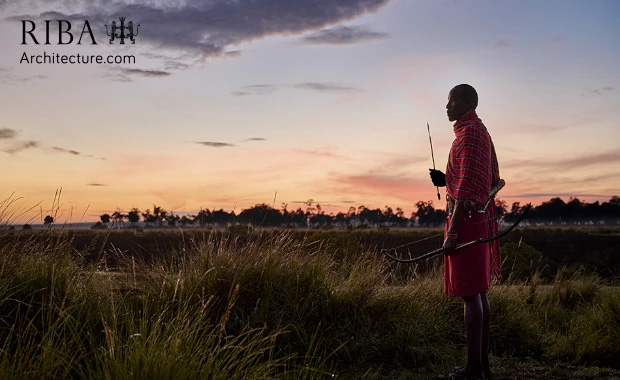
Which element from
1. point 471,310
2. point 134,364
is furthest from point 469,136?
point 134,364

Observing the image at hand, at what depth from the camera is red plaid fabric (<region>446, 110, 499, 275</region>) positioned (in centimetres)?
528

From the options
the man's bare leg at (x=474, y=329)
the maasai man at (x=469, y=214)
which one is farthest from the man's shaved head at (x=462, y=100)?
the man's bare leg at (x=474, y=329)

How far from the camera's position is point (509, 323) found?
7559 millimetres

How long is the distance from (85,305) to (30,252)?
1254 millimetres

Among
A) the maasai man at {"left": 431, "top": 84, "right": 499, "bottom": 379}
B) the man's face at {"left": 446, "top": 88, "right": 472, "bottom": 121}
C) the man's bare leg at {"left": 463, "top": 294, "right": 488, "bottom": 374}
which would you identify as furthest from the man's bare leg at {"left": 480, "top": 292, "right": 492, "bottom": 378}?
the man's face at {"left": 446, "top": 88, "right": 472, "bottom": 121}

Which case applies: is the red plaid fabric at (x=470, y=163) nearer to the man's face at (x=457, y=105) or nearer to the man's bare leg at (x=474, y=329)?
the man's face at (x=457, y=105)

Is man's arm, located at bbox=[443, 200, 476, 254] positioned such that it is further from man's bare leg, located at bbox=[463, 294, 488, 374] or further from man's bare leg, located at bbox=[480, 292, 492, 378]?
man's bare leg, located at bbox=[480, 292, 492, 378]

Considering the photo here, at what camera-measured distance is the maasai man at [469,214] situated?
529 cm

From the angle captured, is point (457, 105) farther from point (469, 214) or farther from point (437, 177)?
point (469, 214)

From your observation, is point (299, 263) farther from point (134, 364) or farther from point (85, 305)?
point (134, 364)

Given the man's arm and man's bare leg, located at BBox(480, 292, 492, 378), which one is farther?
man's bare leg, located at BBox(480, 292, 492, 378)

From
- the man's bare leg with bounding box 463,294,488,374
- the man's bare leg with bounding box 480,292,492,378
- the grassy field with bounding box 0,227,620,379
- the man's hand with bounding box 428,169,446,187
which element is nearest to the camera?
the man's bare leg with bounding box 463,294,488,374

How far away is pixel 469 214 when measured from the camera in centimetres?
532

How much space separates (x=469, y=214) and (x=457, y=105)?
995mm
